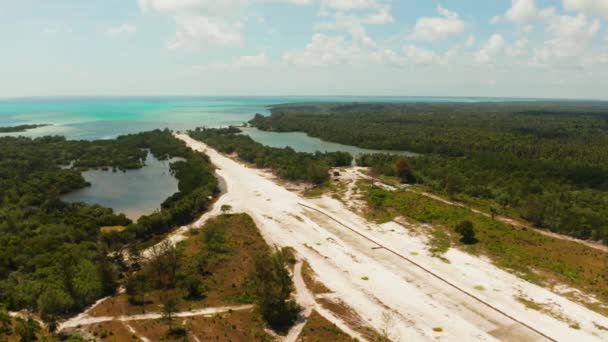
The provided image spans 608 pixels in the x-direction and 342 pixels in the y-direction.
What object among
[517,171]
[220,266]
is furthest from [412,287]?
[517,171]

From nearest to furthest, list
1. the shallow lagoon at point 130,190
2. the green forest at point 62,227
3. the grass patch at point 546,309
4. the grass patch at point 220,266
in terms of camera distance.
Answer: the grass patch at point 546,309
the grass patch at point 220,266
the green forest at point 62,227
the shallow lagoon at point 130,190

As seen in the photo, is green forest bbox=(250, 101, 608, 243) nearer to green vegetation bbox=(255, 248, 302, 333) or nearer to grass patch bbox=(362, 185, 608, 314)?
grass patch bbox=(362, 185, 608, 314)

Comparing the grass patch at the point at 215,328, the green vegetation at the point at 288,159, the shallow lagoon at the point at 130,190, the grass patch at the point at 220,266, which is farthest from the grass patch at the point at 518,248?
the shallow lagoon at the point at 130,190

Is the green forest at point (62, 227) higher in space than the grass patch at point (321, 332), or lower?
higher

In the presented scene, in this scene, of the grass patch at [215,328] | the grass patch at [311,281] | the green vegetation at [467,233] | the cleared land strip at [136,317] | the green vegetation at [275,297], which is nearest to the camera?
the grass patch at [215,328]

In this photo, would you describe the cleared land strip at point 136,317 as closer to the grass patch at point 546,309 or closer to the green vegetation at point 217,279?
the green vegetation at point 217,279

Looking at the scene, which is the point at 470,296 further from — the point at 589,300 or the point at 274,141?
the point at 274,141

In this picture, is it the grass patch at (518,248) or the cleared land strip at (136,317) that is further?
the grass patch at (518,248)

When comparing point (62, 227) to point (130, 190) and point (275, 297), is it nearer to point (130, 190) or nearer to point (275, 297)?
point (130, 190)
